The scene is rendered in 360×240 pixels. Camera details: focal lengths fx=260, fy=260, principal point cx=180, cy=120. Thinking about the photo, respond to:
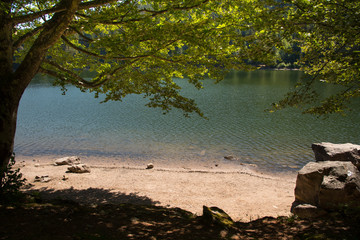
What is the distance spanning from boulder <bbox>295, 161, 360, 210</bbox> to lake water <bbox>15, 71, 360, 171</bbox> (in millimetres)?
6027

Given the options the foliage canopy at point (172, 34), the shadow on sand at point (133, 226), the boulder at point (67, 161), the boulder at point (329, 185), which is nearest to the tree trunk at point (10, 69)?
the foliage canopy at point (172, 34)

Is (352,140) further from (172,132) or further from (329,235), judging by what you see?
(329,235)

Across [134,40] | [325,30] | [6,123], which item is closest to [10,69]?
[6,123]

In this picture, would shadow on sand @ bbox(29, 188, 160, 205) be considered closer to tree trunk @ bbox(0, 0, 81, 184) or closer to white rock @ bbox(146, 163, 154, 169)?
tree trunk @ bbox(0, 0, 81, 184)

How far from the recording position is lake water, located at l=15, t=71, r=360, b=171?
54.8 feet

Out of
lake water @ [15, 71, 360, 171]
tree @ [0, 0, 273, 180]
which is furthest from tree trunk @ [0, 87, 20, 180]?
lake water @ [15, 71, 360, 171]

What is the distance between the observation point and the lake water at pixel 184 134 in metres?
16.7

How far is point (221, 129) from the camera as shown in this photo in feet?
71.7

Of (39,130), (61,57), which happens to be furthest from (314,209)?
(39,130)

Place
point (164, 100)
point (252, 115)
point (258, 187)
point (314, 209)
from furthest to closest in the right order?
1. point (252, 115)
2. point (258, 187)
3. point (164, 100)
4. point (314, 209)

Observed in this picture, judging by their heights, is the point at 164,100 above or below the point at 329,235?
above

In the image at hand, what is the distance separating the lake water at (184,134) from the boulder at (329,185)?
237 inches

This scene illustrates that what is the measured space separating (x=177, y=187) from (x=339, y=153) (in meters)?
6.78

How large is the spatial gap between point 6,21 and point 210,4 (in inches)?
212
